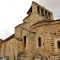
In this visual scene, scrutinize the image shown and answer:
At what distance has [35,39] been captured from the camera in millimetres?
19156

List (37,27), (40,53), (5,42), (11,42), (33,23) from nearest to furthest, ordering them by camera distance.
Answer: (40,53)
(37,27)
(33,23)
(11,42)
(5,42)

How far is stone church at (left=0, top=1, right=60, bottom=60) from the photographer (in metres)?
17.7

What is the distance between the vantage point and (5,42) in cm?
2480

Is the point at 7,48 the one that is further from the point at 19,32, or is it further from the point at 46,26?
the point at 46,26

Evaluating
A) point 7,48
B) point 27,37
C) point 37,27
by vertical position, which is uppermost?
point 37,27

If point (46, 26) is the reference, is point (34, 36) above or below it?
below

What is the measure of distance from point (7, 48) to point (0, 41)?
2.97m

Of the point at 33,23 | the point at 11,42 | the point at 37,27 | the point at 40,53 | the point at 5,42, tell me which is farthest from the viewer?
the point at 5,42

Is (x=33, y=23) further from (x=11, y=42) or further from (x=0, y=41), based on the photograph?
(x=0, y=41)

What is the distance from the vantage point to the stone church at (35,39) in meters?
17.7

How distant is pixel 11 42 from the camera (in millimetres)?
22500

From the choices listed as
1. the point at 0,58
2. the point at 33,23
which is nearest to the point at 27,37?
Result: the point at 33,23

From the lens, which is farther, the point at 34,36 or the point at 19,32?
the point at 19,32

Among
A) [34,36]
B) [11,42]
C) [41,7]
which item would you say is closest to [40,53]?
[34,36]
